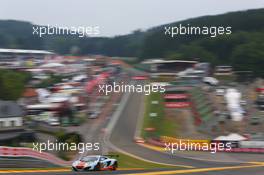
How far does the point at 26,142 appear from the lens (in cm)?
2573

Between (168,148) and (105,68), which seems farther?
(105,68)

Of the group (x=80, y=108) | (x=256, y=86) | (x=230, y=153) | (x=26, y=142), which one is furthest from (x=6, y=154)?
(x=256, y=86)

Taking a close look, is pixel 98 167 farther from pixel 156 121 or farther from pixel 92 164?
pixel 156 121

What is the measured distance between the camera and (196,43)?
4050 centimetres

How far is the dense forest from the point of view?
118 ft

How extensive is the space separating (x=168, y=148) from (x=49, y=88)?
1560 cm

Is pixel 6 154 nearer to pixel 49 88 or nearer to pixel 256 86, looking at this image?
pixel 49 88
